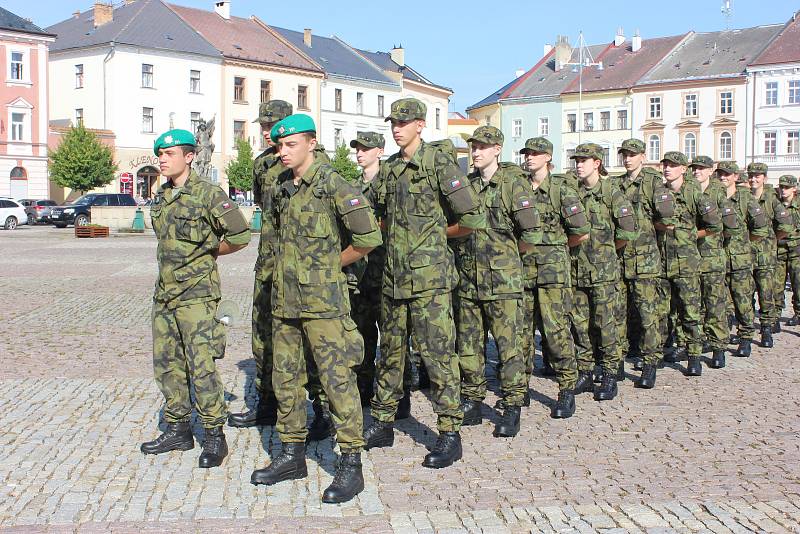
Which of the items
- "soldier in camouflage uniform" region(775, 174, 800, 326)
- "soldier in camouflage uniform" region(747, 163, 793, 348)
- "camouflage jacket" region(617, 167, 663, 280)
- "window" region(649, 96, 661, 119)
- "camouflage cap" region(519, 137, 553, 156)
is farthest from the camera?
"window" region(649, 96, 661, 119)

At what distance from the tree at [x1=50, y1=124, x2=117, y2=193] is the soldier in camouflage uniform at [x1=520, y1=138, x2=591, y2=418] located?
4988cm

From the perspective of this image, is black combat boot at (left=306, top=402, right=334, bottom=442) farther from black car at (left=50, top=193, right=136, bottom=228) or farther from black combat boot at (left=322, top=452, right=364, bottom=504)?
black car at (left=50, top=193, right=136, bottom=228)

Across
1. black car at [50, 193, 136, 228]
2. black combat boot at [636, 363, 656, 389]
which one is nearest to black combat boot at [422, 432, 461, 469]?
black combat boot at [636, 363, 656, 389]

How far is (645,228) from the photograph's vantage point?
9562 mm

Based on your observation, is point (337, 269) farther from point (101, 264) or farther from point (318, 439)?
point (101, 264)

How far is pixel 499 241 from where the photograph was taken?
7.30 meters

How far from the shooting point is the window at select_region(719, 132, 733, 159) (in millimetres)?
68125

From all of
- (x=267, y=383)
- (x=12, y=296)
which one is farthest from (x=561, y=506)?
(x=12, y=296)

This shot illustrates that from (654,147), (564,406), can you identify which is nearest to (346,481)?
(564,406)

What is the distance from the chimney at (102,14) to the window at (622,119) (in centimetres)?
3521

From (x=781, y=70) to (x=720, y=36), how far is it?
25.1 feet

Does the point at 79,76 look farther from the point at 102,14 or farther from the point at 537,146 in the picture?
the point at 537,146

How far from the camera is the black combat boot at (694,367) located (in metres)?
9.79

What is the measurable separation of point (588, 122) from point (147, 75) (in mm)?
31994
